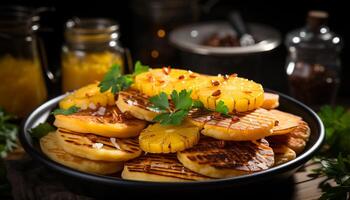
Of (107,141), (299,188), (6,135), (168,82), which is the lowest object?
(299,188)

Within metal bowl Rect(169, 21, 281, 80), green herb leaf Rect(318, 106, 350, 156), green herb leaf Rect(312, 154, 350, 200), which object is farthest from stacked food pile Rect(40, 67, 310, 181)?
metal bowl Rect(169, 21, 281, 80)

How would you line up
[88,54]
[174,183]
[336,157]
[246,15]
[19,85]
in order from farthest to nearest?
1. [246,15]
2. [88,54]
3. [19,85]
4. [336,157]
5. [174,183]

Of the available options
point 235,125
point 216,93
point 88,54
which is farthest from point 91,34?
point 235,125

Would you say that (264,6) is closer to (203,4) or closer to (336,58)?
(203,4)

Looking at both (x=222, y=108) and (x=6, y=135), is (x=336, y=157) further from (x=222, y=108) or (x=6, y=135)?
(x=6, y=135)

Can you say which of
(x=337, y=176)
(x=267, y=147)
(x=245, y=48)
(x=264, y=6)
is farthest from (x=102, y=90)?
(x=264, y=6)

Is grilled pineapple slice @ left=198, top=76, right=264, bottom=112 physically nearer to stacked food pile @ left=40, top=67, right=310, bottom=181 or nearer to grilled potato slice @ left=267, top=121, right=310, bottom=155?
stacked food pile @ left=40, top=67, right=310, bottom=181
